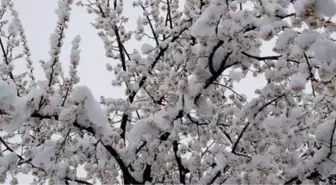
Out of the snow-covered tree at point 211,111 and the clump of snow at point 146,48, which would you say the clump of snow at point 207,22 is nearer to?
the snow-covered tree at point 211,111

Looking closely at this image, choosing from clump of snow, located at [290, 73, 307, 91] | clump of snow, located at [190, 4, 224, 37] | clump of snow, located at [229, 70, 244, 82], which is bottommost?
A: clump of snow, located at [290, 73, 307, 91]

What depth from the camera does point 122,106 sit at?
18.0 ft

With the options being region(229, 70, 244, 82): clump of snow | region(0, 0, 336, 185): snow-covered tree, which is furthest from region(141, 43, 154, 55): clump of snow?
region(229, 70, 244, 82): clump of snow

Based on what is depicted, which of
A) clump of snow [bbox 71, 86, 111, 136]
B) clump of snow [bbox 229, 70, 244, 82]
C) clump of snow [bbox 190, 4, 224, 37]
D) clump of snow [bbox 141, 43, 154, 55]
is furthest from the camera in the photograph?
clump of snow [bbox 141, 43, 154, 55]

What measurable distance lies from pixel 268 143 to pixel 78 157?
5.98 ft

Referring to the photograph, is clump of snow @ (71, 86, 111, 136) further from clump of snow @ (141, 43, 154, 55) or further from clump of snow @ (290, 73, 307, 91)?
clump of snow @ (141, 43, 154, 55)

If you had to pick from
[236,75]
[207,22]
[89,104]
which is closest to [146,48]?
[236,75]

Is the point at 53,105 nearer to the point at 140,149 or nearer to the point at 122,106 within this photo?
the point at 140,149

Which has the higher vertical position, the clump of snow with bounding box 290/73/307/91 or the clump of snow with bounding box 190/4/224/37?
the clump of snow with bounding box 190/4/224/37

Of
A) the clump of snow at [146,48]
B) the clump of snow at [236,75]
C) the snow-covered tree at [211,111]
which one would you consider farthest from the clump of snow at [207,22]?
the clump of snow at [146,48]

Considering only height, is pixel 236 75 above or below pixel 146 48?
below

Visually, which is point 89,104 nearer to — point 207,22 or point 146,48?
point 207,22

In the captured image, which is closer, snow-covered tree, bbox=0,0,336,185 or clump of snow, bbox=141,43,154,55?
snow-covered tree, bbox=0,0,336,185

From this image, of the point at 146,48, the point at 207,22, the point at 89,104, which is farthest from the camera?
the point at 146,48
